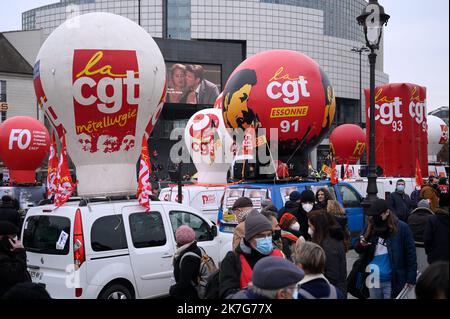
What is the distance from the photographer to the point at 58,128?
9938 millimetres

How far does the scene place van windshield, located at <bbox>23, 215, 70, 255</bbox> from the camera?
6.80 meters

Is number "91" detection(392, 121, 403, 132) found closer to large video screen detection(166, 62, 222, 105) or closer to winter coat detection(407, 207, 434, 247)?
winter coat detection(407, 207, 434, 247)

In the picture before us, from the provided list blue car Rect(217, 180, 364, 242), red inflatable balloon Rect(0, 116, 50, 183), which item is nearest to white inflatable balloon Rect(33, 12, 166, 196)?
blue car Rect(217, 180, 364, 242)

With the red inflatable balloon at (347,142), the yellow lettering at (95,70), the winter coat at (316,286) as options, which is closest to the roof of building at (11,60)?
the red inflatable balloon at (347,142)

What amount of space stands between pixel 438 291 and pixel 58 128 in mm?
8530

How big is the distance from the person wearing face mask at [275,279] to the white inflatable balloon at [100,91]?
6.98 m

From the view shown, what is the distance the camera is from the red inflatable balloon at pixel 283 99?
42.1ft

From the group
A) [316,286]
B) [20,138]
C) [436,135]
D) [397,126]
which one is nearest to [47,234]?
[316,286]

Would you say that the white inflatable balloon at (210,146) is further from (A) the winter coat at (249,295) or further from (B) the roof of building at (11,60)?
(B) the roof of building at (11,60)

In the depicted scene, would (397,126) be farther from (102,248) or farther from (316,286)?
(316,286)

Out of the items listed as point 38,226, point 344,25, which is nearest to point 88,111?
point 38,226

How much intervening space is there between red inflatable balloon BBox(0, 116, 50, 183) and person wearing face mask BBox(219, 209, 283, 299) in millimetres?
19882

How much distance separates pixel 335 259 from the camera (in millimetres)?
5195

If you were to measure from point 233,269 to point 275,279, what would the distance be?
1171mm
